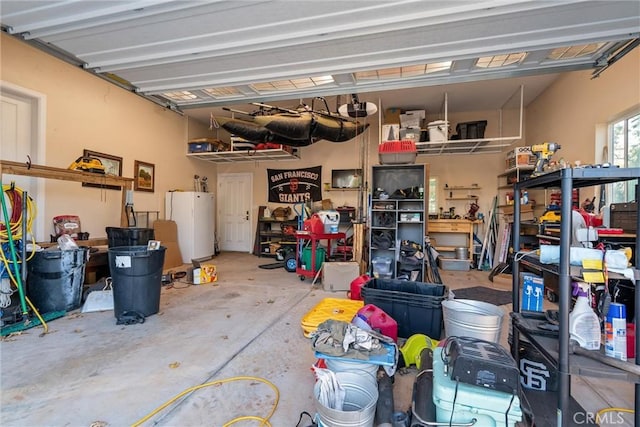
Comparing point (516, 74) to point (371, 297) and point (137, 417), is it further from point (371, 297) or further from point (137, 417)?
point (137, 417)

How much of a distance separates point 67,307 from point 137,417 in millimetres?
2450

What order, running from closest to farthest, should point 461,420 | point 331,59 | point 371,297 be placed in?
point 461,420
point 331,59
point 371,297

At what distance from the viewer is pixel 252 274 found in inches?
203

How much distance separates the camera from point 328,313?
2857mm

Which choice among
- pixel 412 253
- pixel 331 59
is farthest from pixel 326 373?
pixel 412 253

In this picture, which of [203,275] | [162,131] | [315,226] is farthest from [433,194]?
[162,131]

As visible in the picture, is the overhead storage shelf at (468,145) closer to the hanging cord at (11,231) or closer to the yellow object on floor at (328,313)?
the yellow object on floor at (328,313)

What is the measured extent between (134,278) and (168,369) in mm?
1207

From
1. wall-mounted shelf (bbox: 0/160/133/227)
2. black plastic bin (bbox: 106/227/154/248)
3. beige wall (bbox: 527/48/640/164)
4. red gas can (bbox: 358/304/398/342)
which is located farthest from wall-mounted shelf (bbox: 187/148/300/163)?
beige wall (bbox: 527/48/640/164)

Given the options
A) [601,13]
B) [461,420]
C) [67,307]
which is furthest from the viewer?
[67,307]

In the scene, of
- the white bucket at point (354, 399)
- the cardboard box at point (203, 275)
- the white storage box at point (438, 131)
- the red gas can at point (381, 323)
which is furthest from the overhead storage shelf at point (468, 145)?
the white bucket at point (354, 399)

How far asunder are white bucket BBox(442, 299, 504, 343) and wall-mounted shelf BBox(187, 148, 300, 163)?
5.11 metres

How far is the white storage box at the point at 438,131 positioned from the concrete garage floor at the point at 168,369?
10.4 ft

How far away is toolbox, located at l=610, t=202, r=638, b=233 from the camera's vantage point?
2.57 meters
